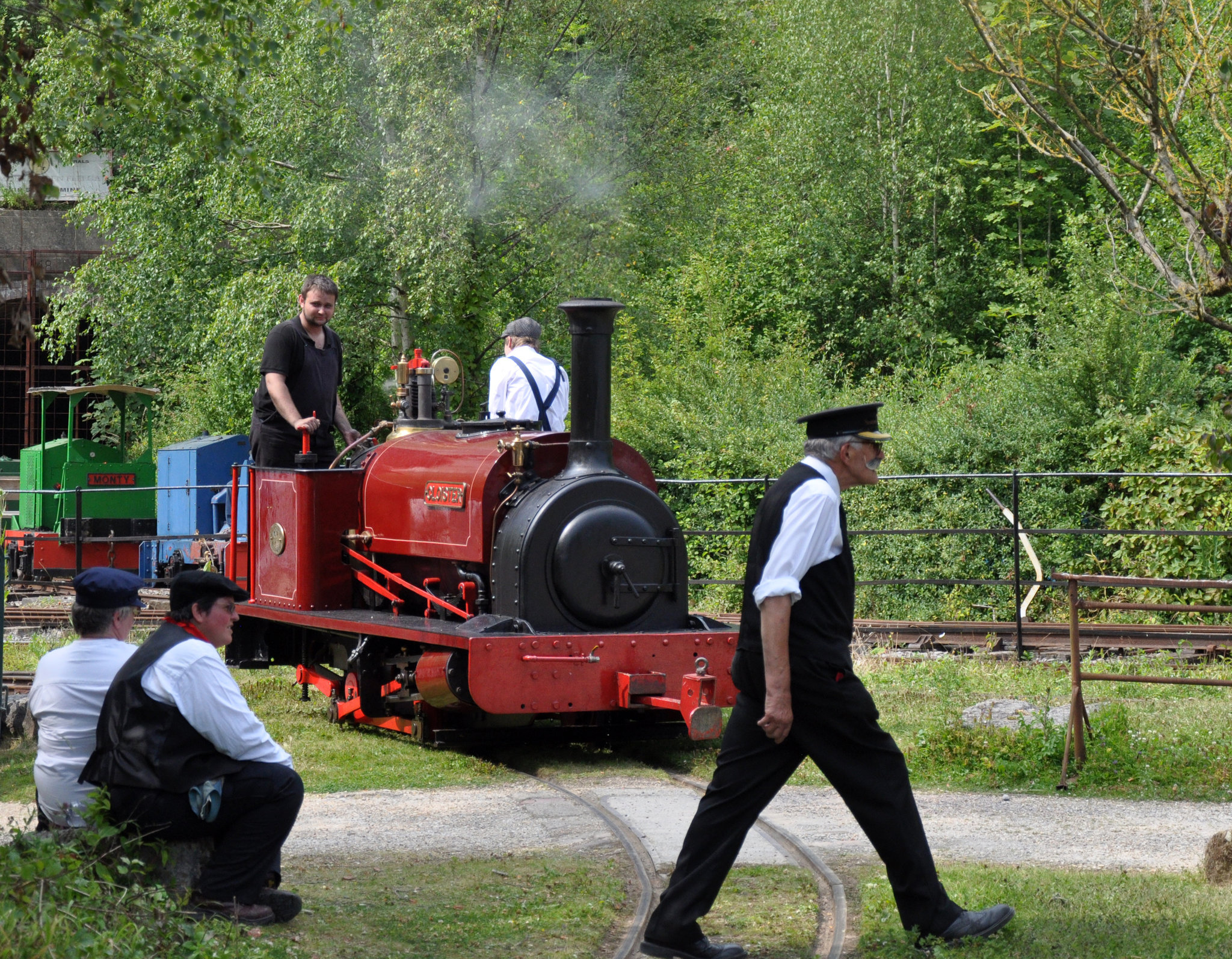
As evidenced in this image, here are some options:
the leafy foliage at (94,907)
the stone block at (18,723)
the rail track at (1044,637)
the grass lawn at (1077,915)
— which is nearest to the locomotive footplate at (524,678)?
the stone block at (18,723)

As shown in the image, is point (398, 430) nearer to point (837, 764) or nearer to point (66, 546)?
point (837, 764)

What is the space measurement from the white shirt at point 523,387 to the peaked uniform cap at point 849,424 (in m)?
3.95

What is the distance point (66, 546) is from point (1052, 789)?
1600 centimetres

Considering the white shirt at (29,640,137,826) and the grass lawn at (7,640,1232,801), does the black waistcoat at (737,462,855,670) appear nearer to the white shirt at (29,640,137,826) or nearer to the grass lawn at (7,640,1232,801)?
the white shirt at (29,640,137,826)

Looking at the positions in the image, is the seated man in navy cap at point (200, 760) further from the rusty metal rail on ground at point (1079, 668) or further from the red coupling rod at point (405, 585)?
the rusty metal rail on ground at point (1079, 668)

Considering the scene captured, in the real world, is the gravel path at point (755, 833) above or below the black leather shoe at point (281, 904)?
below

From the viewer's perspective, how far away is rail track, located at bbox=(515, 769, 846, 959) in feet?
15.5

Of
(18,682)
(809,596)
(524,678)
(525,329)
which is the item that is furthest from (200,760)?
(18,682)

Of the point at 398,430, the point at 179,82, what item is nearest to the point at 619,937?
the point at 179,82

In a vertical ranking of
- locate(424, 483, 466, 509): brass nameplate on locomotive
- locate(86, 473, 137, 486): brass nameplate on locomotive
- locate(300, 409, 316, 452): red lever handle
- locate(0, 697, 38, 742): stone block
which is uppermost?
locate(300, 409, 316, 452): red lever handle

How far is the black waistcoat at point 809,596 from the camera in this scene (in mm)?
4480

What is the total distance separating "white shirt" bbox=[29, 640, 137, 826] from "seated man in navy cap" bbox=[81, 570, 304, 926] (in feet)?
0.47

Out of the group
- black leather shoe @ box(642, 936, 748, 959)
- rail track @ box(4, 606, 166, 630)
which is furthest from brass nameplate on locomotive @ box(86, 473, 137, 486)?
black leather shoe @ box(642, 936, 748, 959)

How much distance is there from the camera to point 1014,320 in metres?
23.8
